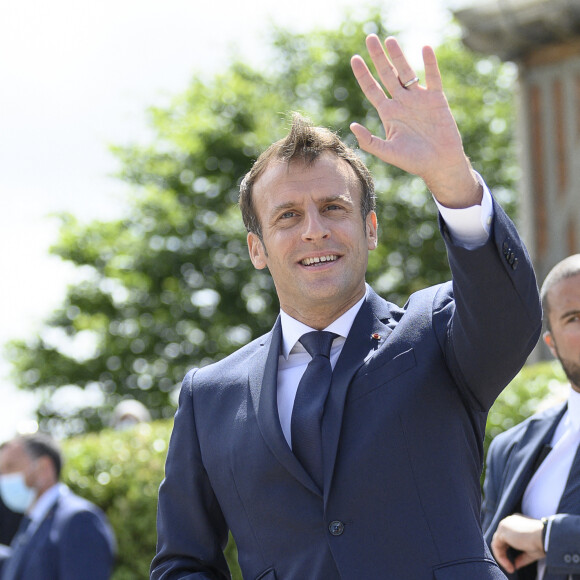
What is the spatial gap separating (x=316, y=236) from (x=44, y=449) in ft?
14.6

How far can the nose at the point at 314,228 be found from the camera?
8.82 feet

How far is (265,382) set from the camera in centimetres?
279

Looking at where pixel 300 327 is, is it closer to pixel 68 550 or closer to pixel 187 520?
pixel 187 520

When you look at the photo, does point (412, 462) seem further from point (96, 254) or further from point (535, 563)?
point (96, 254)

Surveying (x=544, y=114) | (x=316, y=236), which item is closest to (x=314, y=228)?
(x=316, y=236)

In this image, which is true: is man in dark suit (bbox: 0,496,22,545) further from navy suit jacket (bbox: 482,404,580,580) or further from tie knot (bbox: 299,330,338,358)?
tie knot (bbox: 299,330,338,358)

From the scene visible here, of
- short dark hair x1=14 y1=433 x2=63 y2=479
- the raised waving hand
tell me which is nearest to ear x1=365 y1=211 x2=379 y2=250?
the raised waving hand

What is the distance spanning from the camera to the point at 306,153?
2824 millimetres

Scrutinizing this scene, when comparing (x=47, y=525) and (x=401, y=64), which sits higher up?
(x=401, y=64)

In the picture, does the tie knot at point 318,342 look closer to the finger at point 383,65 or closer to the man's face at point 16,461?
the finger at point 383,65

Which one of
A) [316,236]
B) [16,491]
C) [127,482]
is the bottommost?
[127,482]

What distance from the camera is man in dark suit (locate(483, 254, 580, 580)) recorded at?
330cm

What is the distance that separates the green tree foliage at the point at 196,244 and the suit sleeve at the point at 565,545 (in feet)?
62.6

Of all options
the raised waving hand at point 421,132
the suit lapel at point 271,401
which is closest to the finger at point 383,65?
the raised waving hand at point 421,132
